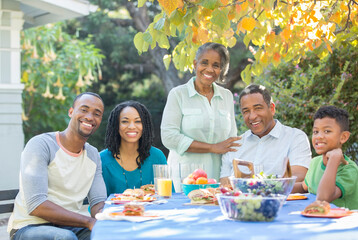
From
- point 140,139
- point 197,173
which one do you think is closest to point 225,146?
point 140,139

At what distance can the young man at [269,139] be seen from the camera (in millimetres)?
3945

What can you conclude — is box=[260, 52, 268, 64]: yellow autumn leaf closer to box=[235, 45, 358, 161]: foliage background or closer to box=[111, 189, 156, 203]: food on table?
box=[235, 45, 358, 161]: foliage background

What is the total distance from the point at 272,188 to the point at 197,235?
0.74 metres

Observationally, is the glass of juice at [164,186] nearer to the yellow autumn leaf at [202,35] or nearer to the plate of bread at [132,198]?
the plate of bread at [132,198]

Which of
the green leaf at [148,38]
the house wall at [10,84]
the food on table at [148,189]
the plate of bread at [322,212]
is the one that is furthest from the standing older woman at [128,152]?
the house wall at [10,84]

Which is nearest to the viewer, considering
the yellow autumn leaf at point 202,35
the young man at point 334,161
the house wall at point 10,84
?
the young man at point 334,161

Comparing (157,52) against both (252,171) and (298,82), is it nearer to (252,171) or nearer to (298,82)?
(298,82)

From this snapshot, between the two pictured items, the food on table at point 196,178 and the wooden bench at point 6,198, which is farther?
the wooden bench at point 6,198

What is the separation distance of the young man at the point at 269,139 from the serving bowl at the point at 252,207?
158 centimetres

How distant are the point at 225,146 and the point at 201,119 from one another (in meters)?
0.31

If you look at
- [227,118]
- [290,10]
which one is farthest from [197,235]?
[290,10]

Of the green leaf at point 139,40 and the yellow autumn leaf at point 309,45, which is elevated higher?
the yellow autumn leaf at point 309,45

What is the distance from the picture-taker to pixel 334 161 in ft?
9.83

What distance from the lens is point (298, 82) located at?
269 inches
